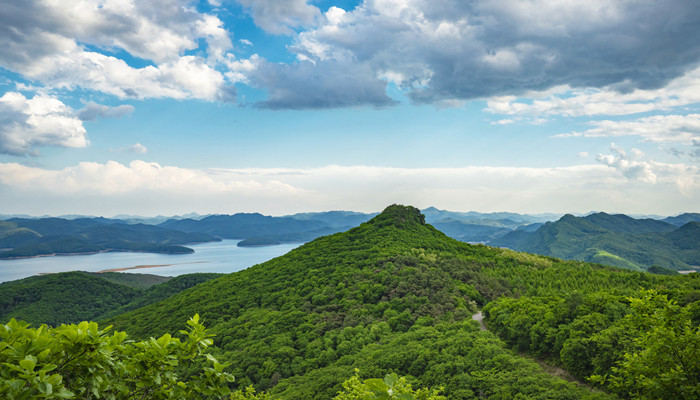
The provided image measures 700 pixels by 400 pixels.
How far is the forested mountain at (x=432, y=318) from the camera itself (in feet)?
50.3

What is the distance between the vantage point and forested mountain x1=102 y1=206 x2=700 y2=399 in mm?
15320

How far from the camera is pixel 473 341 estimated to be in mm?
21922

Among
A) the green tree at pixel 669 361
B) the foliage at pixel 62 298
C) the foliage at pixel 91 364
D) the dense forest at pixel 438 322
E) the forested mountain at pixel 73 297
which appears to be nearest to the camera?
the foliage at pixel 91 364

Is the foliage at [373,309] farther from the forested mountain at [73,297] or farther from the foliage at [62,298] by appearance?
the foliage at [62,298]

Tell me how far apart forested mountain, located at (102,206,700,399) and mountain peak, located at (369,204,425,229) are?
0.30 m

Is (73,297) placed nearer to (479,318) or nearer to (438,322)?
(438,322)

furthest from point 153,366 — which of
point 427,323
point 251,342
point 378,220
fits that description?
point 378,220

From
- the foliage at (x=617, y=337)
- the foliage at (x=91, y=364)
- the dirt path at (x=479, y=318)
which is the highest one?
the foliage at (x=91, y=364)

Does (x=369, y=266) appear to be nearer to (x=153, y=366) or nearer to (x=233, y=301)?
(x=233, y=301)

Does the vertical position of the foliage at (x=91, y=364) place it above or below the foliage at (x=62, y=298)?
above

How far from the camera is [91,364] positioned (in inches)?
159

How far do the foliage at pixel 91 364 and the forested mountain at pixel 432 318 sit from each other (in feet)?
26.1

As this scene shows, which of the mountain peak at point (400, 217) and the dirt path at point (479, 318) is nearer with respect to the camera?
the dirt path at point (479, 318)

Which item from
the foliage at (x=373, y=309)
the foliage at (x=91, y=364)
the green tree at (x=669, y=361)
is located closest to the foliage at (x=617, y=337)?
the green tree at (x=669, y=361)
